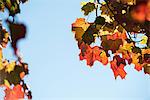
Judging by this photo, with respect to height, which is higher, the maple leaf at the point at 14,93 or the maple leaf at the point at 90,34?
the maple leaf at the point at 90,34

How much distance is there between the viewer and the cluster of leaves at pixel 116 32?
2338 mm

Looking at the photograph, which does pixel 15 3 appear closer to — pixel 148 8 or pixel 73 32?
pixel 73 32

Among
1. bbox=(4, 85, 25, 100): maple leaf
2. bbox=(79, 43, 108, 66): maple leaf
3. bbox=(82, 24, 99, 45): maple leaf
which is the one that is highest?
bbox=(82, 24, 99, 45): maple leaf

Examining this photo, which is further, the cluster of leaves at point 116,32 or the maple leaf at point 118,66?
the maple leaf at point 118,66

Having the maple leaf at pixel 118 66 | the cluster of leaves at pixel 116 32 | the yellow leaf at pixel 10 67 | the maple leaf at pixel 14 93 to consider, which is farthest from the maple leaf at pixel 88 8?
the maple leaf at pixel 14 93

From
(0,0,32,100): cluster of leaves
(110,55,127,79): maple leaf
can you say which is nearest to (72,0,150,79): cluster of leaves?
(110,55,127,79): maple leaf

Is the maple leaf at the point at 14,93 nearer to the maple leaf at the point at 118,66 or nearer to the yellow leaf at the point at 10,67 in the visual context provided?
the yellow leaf at the point at 10,67

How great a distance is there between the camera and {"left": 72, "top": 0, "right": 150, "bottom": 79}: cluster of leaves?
234cm

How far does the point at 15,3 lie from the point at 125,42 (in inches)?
41.8

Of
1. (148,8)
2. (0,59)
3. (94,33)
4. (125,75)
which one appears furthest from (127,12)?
(0,59)

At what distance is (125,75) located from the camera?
297 centimetres

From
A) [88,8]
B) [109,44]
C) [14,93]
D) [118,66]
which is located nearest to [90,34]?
[109,44]

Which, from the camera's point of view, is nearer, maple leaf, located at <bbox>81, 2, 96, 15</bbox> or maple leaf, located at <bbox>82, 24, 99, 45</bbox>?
maple leaf, located at <bbox>82, 24, 99, 45</bbox>

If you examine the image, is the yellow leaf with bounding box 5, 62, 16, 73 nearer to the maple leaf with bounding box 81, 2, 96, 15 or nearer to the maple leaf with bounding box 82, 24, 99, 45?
the maple leaf with bounding box 82, 24, 99, 45
